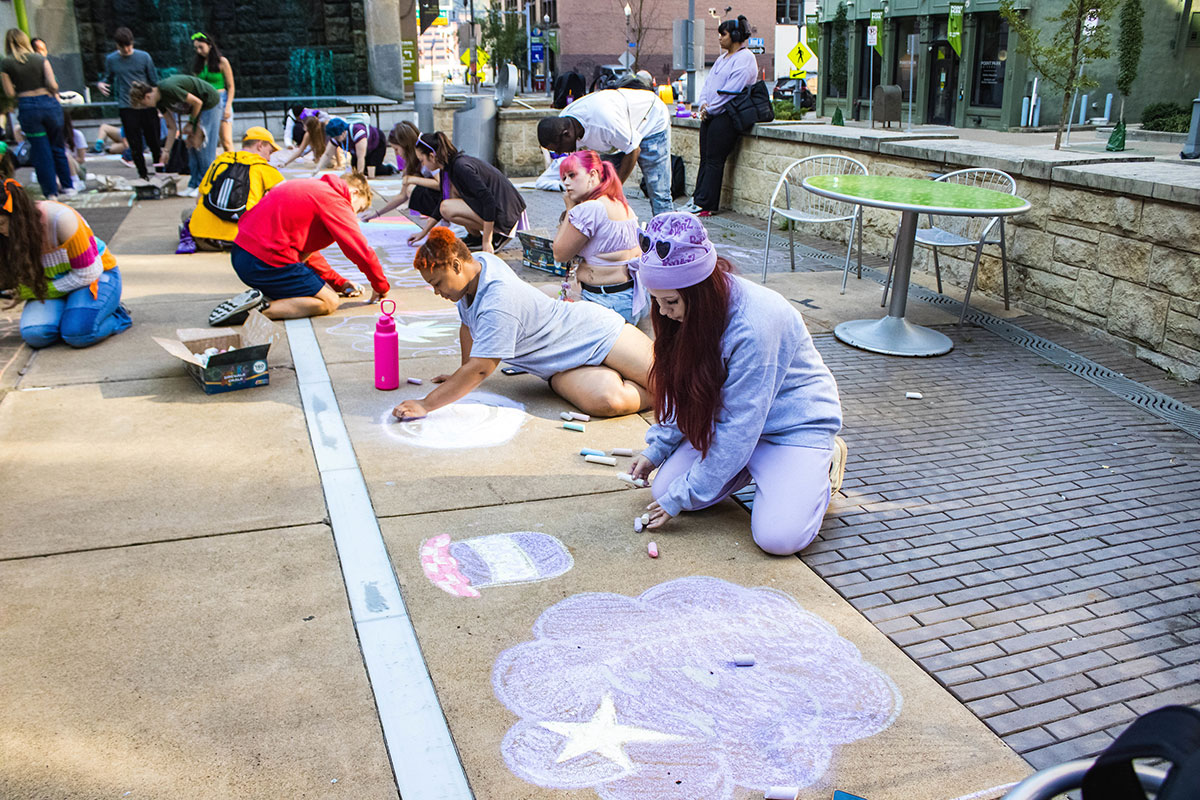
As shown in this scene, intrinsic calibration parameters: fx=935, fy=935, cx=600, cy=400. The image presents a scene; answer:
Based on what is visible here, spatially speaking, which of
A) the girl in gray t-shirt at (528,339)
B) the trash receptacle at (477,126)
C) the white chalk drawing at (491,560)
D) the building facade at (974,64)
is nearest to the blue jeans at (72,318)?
the girl in gray t-shirt at (528,339)

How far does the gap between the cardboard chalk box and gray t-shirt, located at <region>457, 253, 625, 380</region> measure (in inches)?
51.1

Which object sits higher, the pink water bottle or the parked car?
the parked car

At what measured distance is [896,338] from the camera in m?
6.08

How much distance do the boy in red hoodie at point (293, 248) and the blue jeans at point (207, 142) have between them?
19.2 feet

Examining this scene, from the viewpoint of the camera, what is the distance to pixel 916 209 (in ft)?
18.1

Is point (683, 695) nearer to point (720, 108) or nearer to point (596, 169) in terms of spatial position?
point (596, 169)

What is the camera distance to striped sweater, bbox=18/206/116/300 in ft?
18.7

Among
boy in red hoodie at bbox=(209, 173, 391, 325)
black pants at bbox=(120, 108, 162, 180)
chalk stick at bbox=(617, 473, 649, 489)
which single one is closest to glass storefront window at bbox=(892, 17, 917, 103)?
black pants at bbox=(120, 108, 162, 180)

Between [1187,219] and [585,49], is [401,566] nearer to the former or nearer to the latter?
[1187,219]

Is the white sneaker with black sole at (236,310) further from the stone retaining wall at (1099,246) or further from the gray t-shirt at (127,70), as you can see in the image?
the gray t-shirt at (127,70)

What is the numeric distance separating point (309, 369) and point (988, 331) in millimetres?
4485

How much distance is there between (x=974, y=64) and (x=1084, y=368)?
853 inches

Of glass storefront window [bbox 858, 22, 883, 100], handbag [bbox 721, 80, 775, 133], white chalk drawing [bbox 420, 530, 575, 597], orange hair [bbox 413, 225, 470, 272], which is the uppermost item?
glass storefront window [bbox 858, 22, 883, 100]

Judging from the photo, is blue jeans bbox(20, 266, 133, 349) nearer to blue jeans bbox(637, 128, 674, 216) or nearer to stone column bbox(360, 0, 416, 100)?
blue jeans bbox(637, 128, 674, 216)
